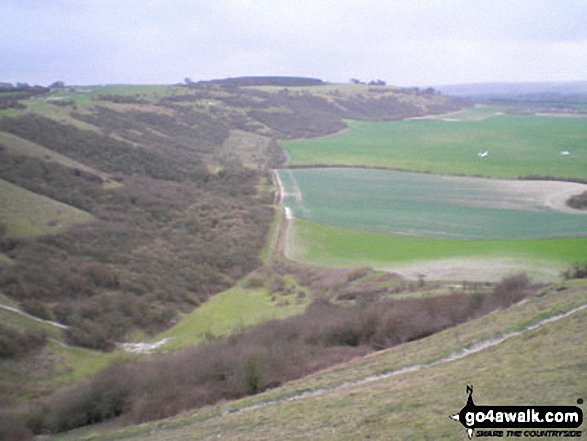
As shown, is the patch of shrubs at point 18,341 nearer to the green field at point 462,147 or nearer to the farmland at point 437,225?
the farmland at point 437,225

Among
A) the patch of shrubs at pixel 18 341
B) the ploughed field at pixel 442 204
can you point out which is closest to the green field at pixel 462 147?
the ploughed field at pixel 442 204

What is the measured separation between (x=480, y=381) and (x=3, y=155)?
5636 centimetres

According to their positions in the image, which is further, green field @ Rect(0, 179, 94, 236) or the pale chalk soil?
green field @ Rect(0, 179, 94, 236)

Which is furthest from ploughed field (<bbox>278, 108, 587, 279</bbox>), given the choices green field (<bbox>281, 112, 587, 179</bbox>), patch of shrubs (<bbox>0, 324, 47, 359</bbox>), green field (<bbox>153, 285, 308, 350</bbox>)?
patch of shrubs (<bbox>0, 324, 47, 359</bbox>)

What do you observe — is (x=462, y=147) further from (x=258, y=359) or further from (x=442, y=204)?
(x=258, y=359)

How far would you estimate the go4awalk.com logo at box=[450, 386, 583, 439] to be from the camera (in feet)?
36.0

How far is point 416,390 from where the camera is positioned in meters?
16.0

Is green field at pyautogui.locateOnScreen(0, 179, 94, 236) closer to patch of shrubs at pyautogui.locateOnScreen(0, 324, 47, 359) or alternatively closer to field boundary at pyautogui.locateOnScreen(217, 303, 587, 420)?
patch of shrubs at pyautogui.locateOnScreen(0, 324, 47, 359)

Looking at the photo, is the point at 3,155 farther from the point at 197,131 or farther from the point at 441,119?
the point at 441,119

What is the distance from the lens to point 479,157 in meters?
99.1

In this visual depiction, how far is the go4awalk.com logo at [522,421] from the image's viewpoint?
36.0ft

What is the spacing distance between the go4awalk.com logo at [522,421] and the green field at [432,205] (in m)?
41.1

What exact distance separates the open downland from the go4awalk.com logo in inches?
1061

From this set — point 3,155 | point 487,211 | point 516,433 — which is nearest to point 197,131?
point 3,155
